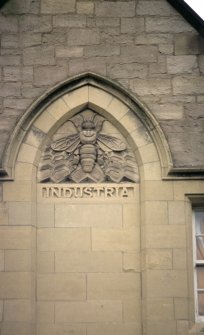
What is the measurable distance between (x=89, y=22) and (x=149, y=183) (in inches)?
103

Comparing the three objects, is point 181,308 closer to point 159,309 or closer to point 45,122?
point 159,309

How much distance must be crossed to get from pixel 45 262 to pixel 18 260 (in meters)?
0.42

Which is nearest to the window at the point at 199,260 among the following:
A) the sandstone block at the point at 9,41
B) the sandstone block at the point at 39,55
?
the sandstone block at the point at 39,55

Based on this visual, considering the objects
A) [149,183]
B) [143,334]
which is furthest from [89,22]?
[143,334]

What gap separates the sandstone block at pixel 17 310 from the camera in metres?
11.3

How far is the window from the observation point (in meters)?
11.7

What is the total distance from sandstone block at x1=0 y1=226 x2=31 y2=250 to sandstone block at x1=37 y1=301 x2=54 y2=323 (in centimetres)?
85

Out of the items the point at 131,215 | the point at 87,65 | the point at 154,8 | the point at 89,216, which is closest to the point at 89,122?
the point at 87,65

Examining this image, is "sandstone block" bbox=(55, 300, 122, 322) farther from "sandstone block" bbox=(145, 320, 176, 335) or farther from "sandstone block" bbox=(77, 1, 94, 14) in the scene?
"sandstone block" bbox=(77, 1, 94, 14)

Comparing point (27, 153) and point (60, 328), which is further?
point (27, 153)

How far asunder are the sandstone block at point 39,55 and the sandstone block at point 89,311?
3.58 meters

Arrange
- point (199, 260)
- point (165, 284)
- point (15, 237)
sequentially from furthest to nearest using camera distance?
1. point (199, 260)
2. point (15, 237)
3. point (165, 284)

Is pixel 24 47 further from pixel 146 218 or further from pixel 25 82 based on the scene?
pixel 146 218

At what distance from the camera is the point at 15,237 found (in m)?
11.6
